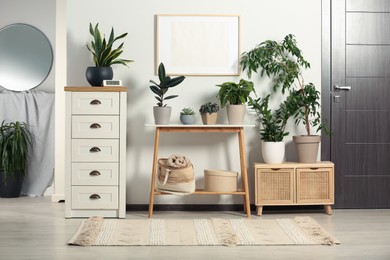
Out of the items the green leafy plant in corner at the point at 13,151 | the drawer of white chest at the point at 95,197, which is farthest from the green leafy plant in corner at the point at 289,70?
the green leafy plant in corner at the point at 13,151

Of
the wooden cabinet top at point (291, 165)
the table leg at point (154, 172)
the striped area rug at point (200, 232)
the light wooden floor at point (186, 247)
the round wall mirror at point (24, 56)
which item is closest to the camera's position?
the light wooden floor at point (186, 247)

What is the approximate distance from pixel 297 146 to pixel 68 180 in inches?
69.7

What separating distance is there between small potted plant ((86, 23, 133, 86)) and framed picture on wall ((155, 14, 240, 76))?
0.37 metres

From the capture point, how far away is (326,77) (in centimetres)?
535

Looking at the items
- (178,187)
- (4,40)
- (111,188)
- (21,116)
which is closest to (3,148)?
(21,116)

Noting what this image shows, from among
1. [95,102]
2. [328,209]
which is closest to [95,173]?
[95,102]

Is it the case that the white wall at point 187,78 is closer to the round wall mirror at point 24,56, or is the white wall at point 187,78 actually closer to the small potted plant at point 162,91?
the small potted plant at point 162,91

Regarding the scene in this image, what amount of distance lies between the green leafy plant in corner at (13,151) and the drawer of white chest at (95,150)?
4.55 ft

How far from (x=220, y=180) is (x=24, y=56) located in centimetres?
267

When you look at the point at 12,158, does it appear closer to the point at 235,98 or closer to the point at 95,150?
the point at 95,150

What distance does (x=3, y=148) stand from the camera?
6051mm

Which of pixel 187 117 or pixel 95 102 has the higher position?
pixel 95 102

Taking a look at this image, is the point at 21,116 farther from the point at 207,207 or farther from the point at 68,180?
the point at 207,207

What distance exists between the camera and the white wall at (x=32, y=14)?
6.58 m
